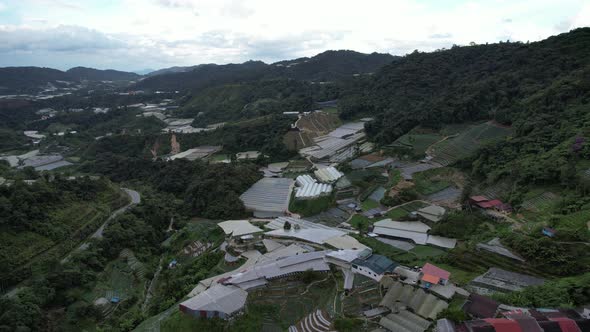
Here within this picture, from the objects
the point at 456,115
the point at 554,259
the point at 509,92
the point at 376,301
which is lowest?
the point at 376,301

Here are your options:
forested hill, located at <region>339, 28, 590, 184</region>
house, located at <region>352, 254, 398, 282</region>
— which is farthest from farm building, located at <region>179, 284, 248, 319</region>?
forested hill, located at <region>339, 28, 590, 184</region>

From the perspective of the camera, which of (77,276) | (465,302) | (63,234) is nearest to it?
(465,302)

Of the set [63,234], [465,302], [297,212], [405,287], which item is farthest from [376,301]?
[63,234]

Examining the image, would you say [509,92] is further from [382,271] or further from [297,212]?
[382,271]

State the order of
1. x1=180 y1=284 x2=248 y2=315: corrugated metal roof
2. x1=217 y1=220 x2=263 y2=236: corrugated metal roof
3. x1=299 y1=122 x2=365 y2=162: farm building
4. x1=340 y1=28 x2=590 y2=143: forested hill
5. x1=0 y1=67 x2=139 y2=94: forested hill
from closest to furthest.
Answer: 1. x1=180 y1=284 x2=248 y2=315: corrugated metal roof
2. x1=217 y1=220 x2=263 y2=236: corrugated metal roof
3. x1=340 y1=28 x2=590 y2=143: forested hill
4. x1=299 y1=122 x2=365 y2=162: farm building
5. x1=0 y1=67 x2=139 y2=94: forested hill

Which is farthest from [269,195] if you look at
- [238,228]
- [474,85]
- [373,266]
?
[474,85]

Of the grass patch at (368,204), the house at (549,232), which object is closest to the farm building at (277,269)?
the house at (549,232)

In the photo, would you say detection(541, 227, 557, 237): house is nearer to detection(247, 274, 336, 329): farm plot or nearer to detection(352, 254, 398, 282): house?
detection(352, 254, 398, 282): house

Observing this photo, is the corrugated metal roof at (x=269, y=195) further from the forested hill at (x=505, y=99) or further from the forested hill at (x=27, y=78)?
the forested hill at (x=27, y=78)
